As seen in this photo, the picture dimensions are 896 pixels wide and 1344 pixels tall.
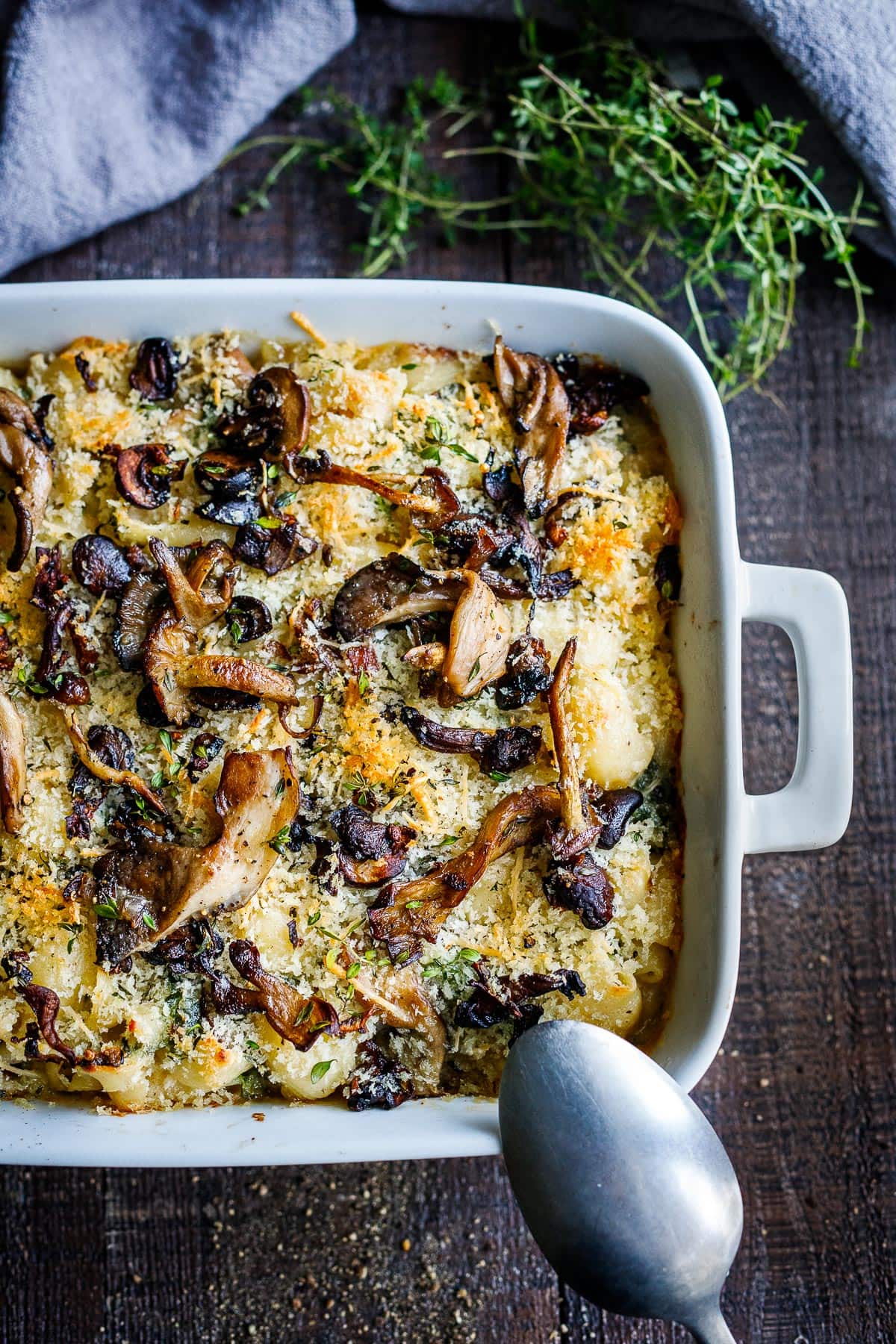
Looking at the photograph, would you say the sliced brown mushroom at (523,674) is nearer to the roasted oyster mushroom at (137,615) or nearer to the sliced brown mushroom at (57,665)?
the roasted oyster mushroom at (137,615)

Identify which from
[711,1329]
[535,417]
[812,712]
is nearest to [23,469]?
[535,417]

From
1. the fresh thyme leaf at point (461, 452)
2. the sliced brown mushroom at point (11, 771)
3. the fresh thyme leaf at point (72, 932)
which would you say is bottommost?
the fresh thyme leaf at point (72, 932)

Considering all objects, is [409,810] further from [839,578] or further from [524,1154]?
[839,578]

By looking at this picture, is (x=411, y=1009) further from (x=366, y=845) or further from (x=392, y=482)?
(x=392, y=482)

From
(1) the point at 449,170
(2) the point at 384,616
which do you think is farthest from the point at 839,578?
(1) the point at 449,170

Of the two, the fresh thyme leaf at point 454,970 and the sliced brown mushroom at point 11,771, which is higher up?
the sliced brown mushroom at point 11,771

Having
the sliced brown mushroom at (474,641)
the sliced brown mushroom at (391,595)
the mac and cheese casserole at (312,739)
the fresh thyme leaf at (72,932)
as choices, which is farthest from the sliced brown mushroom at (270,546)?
the fresh thyme leaf at (72,932)

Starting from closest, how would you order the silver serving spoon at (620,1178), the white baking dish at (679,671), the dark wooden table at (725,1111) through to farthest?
1. the silver serving spoon at (620,1178)
2. the white baking dish at (679,671)
3. the dark wooden table at (725,1111)
